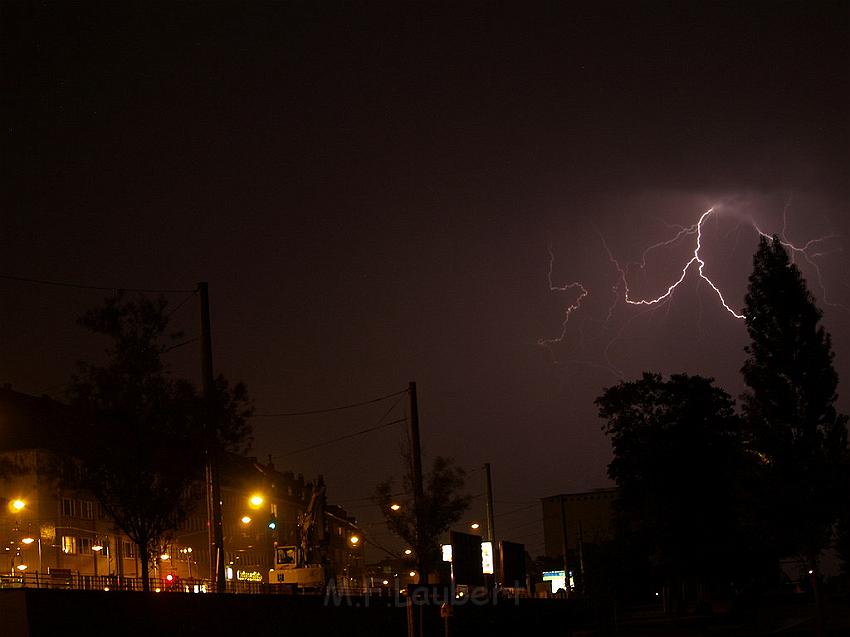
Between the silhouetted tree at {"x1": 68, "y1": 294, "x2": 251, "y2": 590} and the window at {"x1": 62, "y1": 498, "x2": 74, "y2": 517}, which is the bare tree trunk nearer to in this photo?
the silhouetted tree at {"x1": 68, "y1": 294, "x2": 251, "y2": 590}

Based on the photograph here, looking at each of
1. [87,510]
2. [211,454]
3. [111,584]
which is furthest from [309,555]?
[87,510]

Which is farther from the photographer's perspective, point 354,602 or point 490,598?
point 490,598

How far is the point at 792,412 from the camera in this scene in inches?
1142

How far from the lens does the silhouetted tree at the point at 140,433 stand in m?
24.8

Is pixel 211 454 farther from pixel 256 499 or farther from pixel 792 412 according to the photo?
pixel 792 412

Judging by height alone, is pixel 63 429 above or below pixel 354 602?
above

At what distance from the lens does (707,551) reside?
53.7m

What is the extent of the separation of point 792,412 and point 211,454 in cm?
1567

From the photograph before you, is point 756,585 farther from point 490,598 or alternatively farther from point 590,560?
point 590,560

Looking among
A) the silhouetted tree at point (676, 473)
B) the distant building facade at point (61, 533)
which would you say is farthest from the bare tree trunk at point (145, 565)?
the silhouetted tree at point (676, 473)

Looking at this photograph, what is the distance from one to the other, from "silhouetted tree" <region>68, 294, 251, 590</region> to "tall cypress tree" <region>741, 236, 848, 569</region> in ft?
47.6

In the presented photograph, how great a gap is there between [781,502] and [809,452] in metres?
1.57

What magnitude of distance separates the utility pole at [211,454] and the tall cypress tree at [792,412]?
1463 cm

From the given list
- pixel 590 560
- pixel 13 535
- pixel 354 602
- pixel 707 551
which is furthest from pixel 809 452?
pixel 590 560
